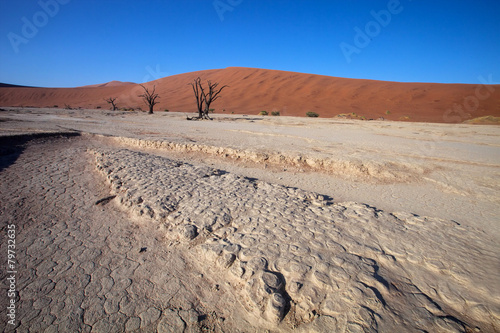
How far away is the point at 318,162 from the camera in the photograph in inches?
199

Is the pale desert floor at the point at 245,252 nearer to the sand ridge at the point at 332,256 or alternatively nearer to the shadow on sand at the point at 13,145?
the sand ridge at the point at 332,256

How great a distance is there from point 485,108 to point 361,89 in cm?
1302

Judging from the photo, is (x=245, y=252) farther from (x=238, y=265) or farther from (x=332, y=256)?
(x=332, y=256)

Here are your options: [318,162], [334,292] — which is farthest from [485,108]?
[334,292]

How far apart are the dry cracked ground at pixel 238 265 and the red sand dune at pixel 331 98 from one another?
67.8ft

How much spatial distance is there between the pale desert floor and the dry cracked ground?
0.01 meters

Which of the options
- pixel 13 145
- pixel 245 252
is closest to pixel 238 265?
pixel 245 252

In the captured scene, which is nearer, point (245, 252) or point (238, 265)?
point (238, 265)

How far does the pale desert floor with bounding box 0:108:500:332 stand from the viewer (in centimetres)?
155

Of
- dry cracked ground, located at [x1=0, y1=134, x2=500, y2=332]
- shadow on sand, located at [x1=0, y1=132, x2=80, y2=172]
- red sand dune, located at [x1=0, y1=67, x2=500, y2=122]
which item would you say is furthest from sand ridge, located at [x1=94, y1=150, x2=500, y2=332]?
red sand dune, located at [x1=0, y1=67, x2=500, y2=122]

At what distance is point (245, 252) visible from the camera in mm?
2049

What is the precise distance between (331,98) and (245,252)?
31.1 meters

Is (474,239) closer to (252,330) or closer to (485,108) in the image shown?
(252,330)

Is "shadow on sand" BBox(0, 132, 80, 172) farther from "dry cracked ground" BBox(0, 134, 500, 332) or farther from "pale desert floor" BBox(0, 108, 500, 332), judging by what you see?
"dry cracked ground" BBox(0, 134, 500, 332)
